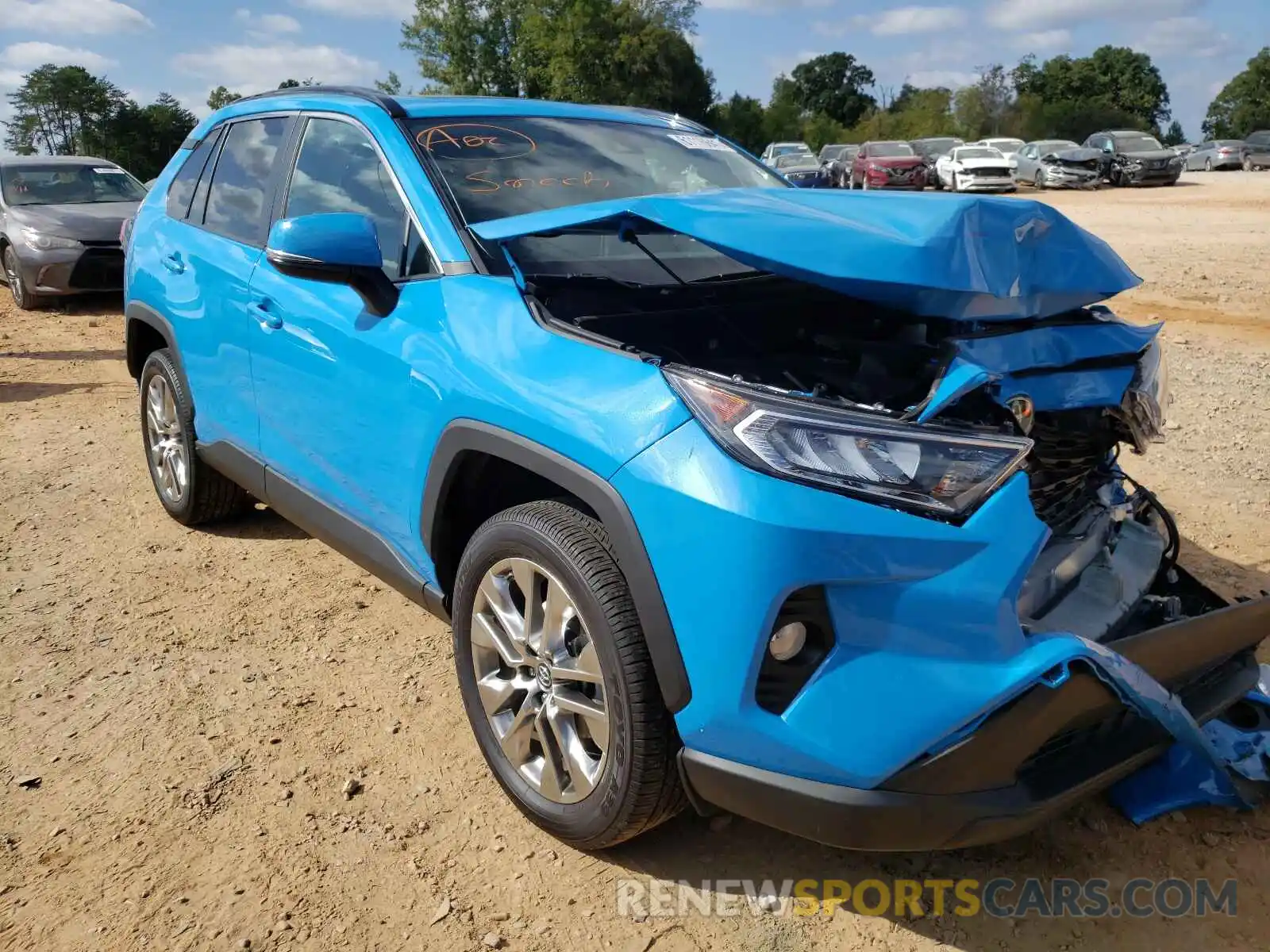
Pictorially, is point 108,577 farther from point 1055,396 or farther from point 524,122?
point 1055,396

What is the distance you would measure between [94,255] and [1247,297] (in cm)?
1160

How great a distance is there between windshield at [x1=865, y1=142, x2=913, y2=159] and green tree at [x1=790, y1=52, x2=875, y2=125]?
66.5 meters

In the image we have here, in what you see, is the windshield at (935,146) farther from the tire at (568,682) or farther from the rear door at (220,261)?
the tire at (568,682)

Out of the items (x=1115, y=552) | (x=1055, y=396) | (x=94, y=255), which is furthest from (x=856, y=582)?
(x=94, y=255)

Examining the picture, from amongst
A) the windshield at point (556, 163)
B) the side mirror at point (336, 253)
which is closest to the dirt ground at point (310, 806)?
the side mirror at point (336, 253)

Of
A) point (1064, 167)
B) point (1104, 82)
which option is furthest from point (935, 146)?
point (1104, 82)

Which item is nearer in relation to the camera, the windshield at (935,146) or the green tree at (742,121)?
the windshield at (935,146)

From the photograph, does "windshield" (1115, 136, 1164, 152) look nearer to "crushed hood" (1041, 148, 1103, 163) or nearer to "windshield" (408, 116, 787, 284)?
"crushed hood" (1041, 148, 1103, 163)

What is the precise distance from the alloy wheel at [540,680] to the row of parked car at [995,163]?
74.8 ft

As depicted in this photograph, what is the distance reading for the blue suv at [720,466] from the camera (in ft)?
5.94

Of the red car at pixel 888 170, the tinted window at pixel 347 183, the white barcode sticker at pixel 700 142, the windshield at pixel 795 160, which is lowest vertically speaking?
the tinted window at pixel 347 183

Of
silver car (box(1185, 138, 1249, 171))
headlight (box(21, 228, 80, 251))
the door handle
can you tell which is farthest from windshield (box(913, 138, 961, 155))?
the door handle

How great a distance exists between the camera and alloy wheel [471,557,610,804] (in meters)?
2.22

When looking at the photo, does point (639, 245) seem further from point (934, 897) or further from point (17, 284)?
point (17, 284)
